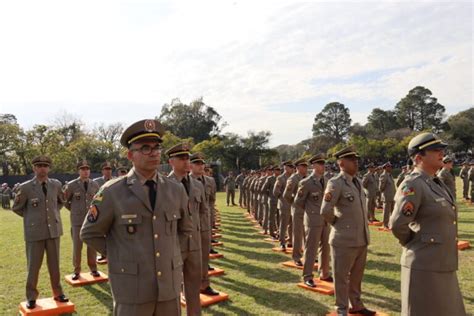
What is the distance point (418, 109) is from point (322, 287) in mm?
68496

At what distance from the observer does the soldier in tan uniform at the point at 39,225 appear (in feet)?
18.7

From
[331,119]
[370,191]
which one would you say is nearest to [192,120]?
[331,119]

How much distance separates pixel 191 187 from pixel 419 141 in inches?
124

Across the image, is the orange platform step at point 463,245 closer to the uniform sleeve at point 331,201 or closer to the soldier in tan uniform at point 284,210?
the soldier in tan uniform at point 284,210

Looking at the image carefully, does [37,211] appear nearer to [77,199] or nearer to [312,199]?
[77,199]

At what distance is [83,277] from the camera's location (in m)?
7.35

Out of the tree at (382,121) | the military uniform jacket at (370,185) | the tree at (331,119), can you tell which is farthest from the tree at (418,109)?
the military uniform jacket at (370,185)

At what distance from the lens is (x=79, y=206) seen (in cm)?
755

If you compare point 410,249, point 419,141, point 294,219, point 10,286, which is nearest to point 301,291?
point 294,219

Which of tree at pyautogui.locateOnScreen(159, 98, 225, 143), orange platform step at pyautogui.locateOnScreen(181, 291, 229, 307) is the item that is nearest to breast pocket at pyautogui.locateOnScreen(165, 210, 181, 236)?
orange platform step at pyautogui.locateOnScreen(181, 291, 229, 307)

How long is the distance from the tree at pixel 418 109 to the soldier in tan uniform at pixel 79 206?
219 ft

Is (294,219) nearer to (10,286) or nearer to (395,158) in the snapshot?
(10,286)

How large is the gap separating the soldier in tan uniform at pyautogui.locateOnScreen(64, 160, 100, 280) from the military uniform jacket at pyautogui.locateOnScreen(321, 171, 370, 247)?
473 centimetres

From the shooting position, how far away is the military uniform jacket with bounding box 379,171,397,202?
1234cm
